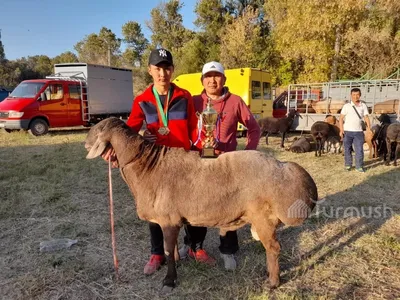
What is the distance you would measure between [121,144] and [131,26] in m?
51.7

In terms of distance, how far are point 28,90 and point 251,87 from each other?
32.1 ft

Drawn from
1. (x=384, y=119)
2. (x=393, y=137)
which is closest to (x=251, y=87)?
(x=384, y=119)

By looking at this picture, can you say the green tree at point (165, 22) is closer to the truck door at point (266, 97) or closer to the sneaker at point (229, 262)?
the truck door at point (266, 97)

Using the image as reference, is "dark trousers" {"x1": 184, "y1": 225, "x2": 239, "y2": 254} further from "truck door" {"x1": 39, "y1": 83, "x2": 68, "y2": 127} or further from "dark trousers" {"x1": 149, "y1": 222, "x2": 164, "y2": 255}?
"truck door" {"x1": 39, "y1": 83, "x2": 68, "y2": 127}

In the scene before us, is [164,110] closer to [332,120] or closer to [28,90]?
[332,120]

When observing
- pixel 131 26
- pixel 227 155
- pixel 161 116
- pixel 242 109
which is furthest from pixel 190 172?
pixel 131 26

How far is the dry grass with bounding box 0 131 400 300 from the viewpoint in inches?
124

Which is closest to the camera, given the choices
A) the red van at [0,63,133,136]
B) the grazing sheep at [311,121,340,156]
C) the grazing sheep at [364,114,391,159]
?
the grazing sheep at [364,114,391,159]

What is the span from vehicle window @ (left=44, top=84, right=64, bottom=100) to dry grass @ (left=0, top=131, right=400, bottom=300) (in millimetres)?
7144

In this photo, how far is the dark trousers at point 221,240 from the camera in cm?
353

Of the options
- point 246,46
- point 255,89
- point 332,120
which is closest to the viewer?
point 332,120

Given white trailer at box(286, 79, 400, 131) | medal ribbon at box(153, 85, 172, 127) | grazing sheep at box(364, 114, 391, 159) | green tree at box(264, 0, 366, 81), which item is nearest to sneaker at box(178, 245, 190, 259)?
medal ribbon at box(153, 85, 172, 127)

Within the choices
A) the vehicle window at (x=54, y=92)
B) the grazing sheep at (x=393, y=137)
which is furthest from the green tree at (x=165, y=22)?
the grazing sheep at (x=393, y=137)

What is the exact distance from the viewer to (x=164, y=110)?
3.04m
